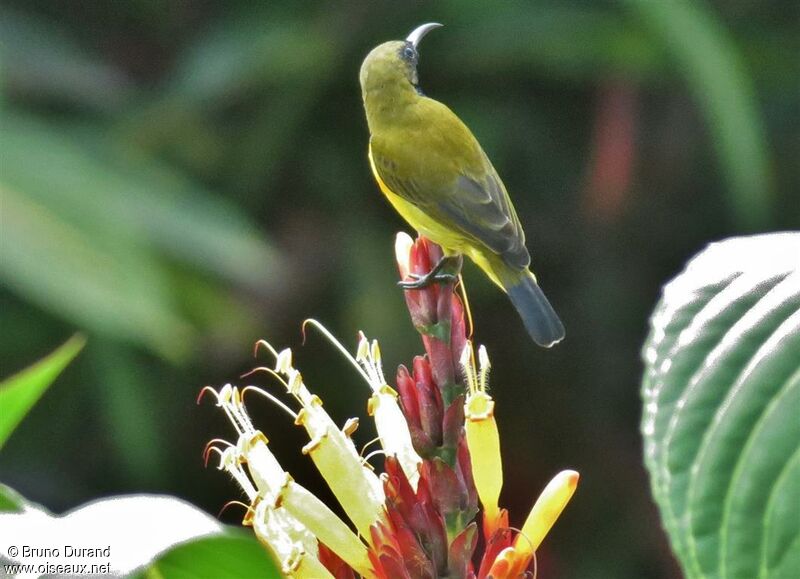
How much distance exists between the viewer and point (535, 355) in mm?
3764

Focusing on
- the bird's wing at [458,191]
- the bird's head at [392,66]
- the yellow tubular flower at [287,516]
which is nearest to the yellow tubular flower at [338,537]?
the yellow tubular flower at [287,516]

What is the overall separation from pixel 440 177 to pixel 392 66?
0.47 feet

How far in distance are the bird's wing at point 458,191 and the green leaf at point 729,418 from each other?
68 centimetres

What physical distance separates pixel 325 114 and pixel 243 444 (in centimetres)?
290

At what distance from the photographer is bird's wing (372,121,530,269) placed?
1.46 meters

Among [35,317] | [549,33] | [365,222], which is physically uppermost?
[549,33]

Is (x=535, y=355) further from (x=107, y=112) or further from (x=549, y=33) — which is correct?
(x=107, y=112)

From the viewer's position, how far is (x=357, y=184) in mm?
3748

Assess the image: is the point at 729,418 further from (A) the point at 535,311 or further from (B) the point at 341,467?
(A) the point at 535,311

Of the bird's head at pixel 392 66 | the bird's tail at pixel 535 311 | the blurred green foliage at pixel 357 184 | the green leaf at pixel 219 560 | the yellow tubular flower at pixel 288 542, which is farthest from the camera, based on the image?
the blurred green foliage at pixel 357 184

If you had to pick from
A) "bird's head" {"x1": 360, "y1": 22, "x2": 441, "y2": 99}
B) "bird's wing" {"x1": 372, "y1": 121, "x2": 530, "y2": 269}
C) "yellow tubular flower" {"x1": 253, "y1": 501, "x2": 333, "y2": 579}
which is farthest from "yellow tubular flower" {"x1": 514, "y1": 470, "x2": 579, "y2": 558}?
"bird's head" {"x1": 360, "y1": 22, "x2": 441, "y2": 99}

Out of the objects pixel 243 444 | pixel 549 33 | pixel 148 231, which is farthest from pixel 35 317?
pixel 243 444

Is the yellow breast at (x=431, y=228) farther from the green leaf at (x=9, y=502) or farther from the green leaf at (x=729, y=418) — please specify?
the green leaf at (x=9, y=502)

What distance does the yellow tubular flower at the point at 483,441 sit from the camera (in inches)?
36.2
